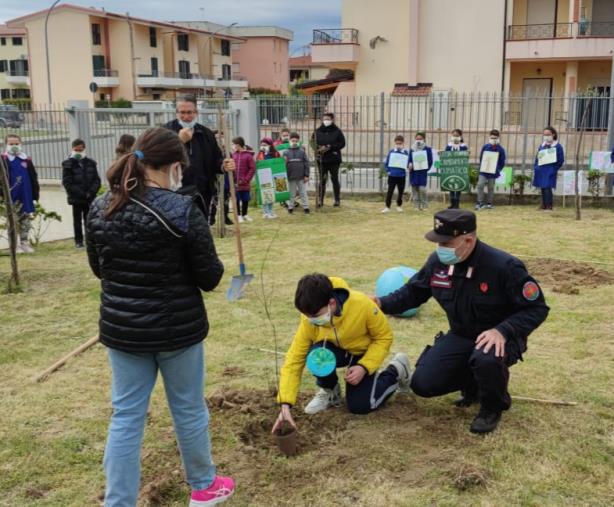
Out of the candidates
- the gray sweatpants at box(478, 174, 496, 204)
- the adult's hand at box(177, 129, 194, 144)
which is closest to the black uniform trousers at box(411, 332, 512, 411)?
the adult's hand at box(177, 129, 194, 144)

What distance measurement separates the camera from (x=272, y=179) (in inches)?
506

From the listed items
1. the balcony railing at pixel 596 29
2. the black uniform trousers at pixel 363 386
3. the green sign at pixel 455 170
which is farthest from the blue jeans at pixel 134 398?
the balcony railing at pixel 596 29

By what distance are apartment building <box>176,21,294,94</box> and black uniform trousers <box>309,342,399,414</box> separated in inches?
2957

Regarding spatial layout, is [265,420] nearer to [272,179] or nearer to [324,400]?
[324,400]

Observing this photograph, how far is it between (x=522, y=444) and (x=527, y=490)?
483mm

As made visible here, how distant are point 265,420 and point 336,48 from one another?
28649mm

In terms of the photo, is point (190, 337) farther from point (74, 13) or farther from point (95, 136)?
point (74, 13)

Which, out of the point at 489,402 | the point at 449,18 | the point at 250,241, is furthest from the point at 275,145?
the point at 449,18

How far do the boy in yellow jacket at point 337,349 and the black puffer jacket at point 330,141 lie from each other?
975cm

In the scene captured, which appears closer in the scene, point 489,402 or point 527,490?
point 527,490

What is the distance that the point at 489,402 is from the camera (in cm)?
394

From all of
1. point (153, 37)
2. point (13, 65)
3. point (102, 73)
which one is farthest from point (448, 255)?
point (13, 65)

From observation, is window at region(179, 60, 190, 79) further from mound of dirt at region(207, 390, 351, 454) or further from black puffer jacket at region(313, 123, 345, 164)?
mound of dirt at region(207, 390, 351, 454)

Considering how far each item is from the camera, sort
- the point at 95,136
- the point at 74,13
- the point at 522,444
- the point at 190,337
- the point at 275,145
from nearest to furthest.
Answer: the point at 190,337
the point at 522,444
the point at 275,145
the point at 95,136
the point at 74,13
